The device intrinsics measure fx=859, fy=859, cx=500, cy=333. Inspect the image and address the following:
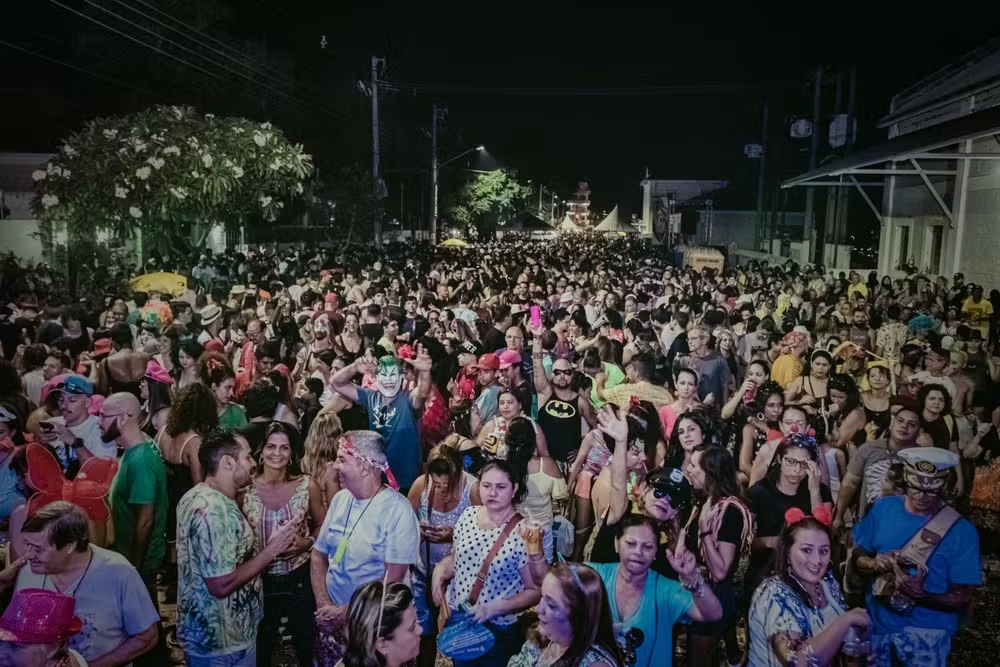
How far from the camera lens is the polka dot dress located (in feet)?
13.1

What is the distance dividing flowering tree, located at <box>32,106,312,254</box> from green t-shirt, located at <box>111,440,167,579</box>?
11.9 metres

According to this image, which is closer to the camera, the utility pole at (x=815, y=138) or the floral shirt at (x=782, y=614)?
the floral shirt at (x=782, y=614)

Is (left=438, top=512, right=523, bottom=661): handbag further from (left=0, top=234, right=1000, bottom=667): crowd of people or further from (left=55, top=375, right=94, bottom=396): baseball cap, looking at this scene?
(left=55, top=375, right=94, bottom=396): baseball cap

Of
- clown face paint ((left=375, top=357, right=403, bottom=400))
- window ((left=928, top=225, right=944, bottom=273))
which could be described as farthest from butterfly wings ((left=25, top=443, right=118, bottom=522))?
window ((left=928, top=225, right=944, bottom=273))

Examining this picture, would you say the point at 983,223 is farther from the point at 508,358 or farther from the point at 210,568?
the point at 210,568

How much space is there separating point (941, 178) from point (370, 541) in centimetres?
2047

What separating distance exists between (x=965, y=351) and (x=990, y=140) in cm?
1139

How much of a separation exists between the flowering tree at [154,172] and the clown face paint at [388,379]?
11.0m

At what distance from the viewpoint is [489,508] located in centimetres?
409

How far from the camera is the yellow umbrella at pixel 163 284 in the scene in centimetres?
1238

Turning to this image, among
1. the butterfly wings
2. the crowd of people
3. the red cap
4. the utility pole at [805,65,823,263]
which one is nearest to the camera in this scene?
the red cap

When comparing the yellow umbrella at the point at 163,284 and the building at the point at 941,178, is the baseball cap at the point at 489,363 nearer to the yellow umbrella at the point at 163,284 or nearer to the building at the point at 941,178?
the yellow umbrella at the point at 163,284

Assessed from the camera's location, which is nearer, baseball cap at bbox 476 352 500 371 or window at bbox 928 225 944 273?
baseball cap at bbox 476 352 500 371

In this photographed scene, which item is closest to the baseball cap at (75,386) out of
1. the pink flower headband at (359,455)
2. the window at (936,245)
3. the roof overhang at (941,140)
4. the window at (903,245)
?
the pink flower headband at (359,455)
